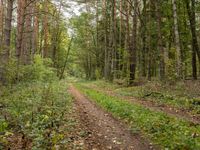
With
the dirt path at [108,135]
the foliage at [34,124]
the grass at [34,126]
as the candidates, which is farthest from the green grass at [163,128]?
the foliage at [34,124]

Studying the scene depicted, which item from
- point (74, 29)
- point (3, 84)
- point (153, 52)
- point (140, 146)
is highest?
point (74, 29)

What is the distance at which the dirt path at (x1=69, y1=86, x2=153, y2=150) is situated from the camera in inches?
269

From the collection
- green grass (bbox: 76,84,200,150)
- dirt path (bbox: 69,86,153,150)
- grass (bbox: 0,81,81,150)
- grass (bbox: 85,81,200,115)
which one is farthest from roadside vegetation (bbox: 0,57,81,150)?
grass (bbox: 85,81,200,115)

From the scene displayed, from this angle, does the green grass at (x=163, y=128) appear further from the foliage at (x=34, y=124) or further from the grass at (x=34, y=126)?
the foliage at (x=34, y=124)

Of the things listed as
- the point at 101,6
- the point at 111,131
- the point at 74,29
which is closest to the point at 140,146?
the point at 111,131

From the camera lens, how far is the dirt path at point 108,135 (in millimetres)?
6838

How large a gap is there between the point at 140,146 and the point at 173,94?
9372mm

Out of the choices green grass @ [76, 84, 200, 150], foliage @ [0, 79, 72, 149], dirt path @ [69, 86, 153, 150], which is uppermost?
foliage @ [0, 79, 72, 149]

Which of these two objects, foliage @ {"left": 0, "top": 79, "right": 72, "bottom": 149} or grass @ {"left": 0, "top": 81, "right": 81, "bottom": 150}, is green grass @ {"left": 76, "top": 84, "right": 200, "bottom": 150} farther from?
foliage @ {"left": 0, "top": 79, "right": 72, "bottom": 149}

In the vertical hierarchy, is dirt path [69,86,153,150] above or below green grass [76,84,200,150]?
below

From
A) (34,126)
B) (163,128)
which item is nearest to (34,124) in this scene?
(34,126)

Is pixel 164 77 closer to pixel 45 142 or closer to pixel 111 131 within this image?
pixel 111 131

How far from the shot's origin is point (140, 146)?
6.83 meters

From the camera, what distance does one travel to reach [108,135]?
7.83m
